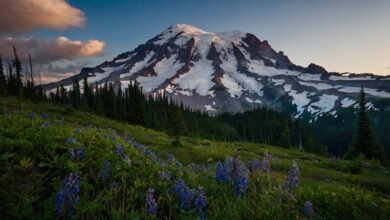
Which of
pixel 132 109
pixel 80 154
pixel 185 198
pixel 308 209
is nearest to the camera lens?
pixel 308 209

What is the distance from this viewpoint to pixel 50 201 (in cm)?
421

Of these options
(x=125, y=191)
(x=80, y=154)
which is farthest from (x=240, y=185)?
(x=80, y=154)

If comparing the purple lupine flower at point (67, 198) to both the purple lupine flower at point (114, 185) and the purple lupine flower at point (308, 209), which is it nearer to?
the purple lupine flower at point (114, 185)

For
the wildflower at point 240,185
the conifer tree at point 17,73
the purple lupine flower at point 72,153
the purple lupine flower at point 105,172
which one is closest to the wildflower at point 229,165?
the wildflower at point 240,185

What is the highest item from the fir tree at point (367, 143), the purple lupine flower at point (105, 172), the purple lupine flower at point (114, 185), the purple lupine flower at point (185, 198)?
the purple lupine flower at point (105, 172)

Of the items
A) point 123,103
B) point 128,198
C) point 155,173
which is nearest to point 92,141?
point 155,173

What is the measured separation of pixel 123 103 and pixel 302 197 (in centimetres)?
10871

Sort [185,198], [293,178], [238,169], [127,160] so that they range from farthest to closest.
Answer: [127,160]
[238,169]
[293,178]
[185,198]

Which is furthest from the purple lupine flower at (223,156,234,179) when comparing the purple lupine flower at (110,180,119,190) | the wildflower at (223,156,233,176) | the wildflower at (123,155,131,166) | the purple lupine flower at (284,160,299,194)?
the purple lupine flower at (110,180,119,190)

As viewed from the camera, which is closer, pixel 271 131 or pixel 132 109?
pixel 132 109

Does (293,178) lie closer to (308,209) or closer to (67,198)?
(308,209)

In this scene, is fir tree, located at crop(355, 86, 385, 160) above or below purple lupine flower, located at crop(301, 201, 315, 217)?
below

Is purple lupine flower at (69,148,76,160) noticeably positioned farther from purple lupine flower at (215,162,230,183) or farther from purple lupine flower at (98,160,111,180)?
purple lupine flower at (215,162,230,183)

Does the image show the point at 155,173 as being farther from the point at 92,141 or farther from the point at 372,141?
the point at 372,141
